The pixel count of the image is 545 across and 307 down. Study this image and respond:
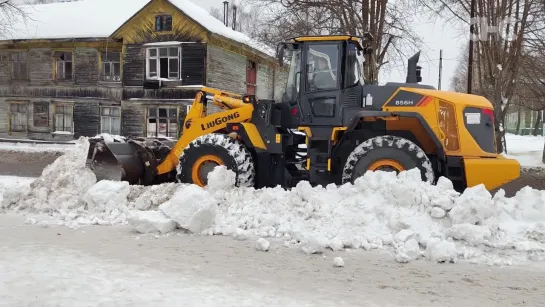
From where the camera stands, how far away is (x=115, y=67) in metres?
27.2

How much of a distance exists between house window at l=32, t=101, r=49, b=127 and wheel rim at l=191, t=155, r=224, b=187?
23.8 m

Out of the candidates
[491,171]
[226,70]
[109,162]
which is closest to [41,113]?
[226,70]

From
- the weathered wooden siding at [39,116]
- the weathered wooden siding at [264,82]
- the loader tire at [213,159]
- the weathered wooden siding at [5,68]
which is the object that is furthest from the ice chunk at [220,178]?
the weathered wooden siding at [5,68]

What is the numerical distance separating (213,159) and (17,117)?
2613cm

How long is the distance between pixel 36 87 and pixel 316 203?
2723cm

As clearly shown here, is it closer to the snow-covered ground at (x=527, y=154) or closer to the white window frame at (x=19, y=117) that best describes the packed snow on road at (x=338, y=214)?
the snow-covered ground at (x=527, y=154)

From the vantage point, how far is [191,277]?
184 inches

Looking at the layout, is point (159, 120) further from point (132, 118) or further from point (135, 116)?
point (132, 118)

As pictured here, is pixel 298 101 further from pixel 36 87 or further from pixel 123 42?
pixel 36 87

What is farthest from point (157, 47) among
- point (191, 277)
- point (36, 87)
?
Answer: point (191, 277)

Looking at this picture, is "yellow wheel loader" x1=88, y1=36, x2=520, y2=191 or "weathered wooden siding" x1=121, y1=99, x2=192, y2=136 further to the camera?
"weathered wooden siding" x1=121, y1=99, x2=192, y2=136

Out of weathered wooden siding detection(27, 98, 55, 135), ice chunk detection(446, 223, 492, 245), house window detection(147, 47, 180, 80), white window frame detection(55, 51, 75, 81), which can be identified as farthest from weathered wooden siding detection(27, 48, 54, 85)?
ice chunk detection(446, 223, 492, 245)

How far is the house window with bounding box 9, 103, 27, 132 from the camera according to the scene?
29.7 meters

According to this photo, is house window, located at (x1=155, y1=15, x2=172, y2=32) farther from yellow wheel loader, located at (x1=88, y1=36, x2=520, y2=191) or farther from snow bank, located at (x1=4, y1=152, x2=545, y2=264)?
snow bank, located at (x1=4, y1=152, x2=545, y2=264)
